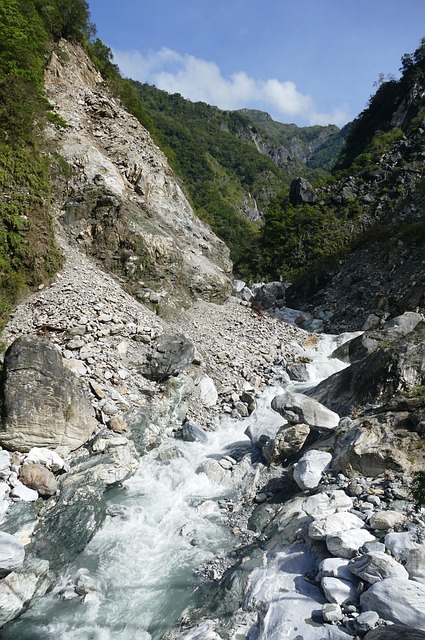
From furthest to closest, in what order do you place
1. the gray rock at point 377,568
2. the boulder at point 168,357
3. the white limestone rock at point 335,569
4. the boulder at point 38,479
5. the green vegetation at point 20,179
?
the boulder at point 168,357 < the green vegetation at point 20,179 < the boulder at point 38,479 < the white limestone rock at point 335,569 < the gray rock at point 377,568

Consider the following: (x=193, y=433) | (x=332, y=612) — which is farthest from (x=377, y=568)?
(x=193, y=433)

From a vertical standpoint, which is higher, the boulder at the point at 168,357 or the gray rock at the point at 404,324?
the gray rock at the point at 404,324

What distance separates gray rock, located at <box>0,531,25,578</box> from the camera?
19.5 ft

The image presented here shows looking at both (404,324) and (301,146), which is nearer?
(404,324)

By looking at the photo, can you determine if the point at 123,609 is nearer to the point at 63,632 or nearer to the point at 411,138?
the point at 63,632

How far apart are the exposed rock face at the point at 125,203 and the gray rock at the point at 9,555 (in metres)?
12.9

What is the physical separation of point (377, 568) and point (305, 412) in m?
5.24

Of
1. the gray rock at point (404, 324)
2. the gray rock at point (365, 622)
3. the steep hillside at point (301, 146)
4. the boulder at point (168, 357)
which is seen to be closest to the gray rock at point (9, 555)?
the gray rock at point (365, 622)

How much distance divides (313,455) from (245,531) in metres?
2.17

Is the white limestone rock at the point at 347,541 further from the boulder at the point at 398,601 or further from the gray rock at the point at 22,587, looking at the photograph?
the gray rock at the point at 22,587

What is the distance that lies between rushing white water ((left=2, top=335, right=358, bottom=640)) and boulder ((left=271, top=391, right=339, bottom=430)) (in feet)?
7.91

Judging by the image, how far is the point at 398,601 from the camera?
4.62 m

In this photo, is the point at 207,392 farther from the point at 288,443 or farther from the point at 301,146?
the point at 301,146

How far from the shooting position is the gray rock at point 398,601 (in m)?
4.44
